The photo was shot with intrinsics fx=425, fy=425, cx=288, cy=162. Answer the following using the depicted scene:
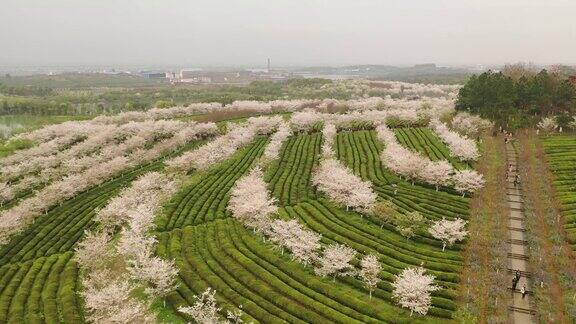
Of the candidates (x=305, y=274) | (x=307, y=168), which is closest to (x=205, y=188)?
(x=307, y=168)

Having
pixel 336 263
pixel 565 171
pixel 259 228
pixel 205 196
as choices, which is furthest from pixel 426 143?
pixel 336 263

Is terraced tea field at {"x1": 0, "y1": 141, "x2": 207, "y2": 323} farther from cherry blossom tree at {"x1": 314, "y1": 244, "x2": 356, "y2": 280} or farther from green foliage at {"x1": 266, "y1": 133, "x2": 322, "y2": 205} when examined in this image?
green foliage at {"x1": 266, "y1": 133, "x2": 322, "y2": 205}

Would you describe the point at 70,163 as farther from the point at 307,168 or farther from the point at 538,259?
the point at 538,259

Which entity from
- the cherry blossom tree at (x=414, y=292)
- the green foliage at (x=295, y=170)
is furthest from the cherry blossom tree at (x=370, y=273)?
the green foliage at (x=295, y=170)

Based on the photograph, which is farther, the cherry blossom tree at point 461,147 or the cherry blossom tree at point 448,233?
the cherry blossom tree at point 461,147

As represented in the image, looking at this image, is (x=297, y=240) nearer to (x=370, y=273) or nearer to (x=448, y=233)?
(x=370, y=273)

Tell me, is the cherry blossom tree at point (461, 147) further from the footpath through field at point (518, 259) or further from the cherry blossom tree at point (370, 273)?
the cherry blossom tree at point (370, 273)
